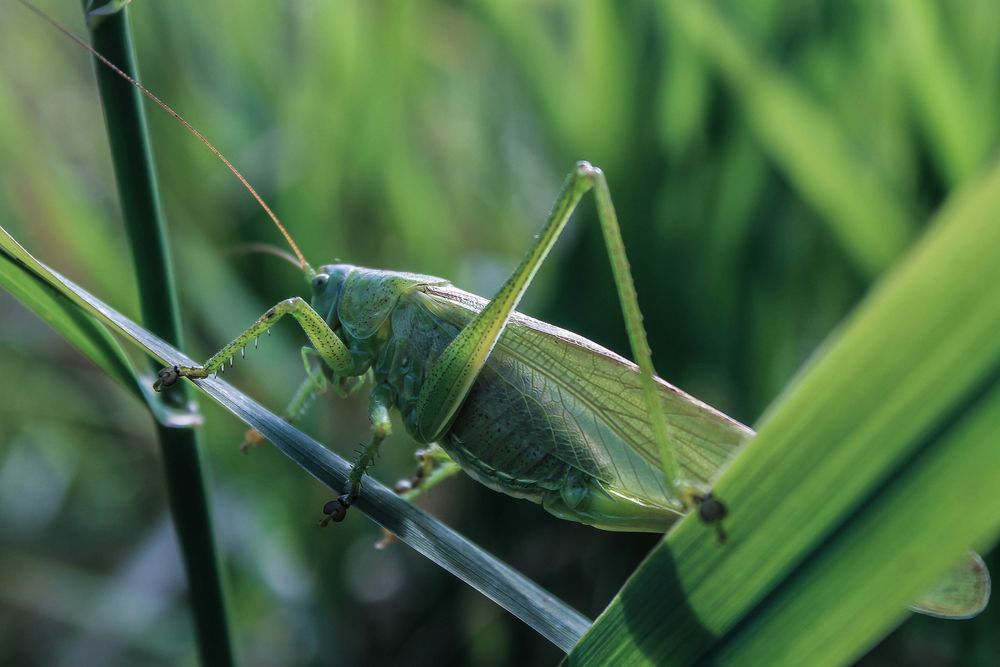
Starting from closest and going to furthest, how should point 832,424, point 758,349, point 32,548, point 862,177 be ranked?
1. point 832,424
2. point 862,177
3. point 758,349
4. point 32,548

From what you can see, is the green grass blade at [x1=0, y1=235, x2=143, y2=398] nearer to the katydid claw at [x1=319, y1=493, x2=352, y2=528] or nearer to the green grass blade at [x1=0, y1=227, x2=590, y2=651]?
the green grass blade at [x1=0, y1=227, x2=590, y2=651]

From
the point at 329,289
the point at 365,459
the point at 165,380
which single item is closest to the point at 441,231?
the point at 329,289

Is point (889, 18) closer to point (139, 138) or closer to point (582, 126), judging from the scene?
point (582, 126)

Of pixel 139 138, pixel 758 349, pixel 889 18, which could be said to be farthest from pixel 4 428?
pixel 889 18

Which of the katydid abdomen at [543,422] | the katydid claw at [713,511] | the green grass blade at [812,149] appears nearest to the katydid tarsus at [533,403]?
the katydid abdomen at [543,422]

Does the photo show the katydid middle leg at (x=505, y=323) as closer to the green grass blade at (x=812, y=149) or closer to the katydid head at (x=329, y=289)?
the katydid head at (x=329, y=289)

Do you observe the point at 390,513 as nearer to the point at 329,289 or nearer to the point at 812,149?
the point at 329,289

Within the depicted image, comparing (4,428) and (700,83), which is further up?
(700,83)
